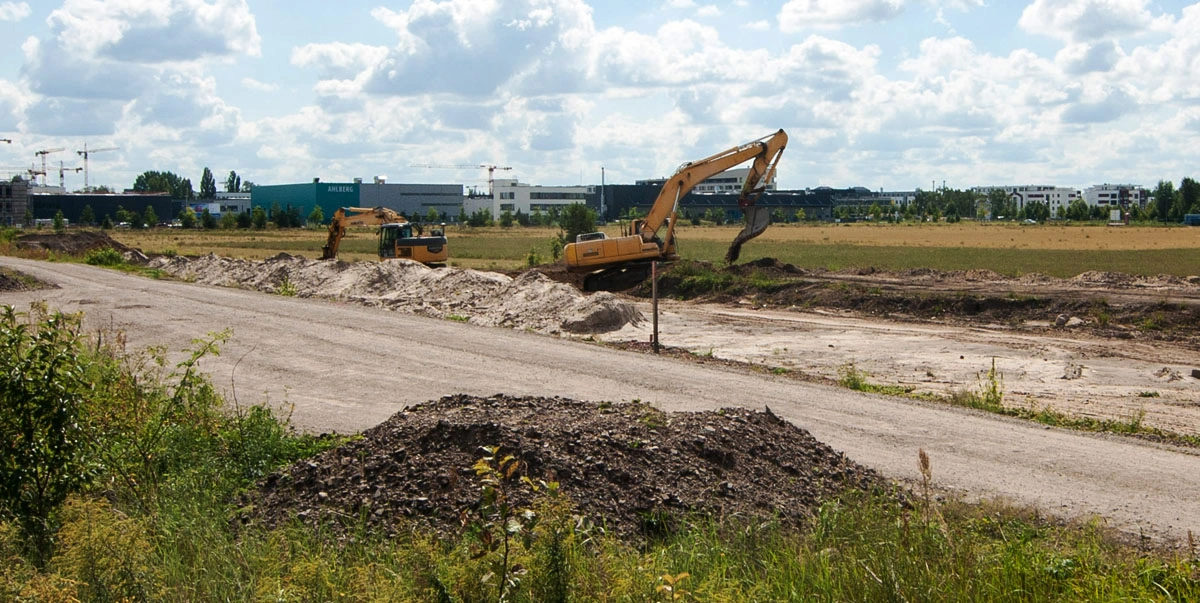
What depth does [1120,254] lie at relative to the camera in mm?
57375

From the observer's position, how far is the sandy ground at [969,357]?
1575 cm

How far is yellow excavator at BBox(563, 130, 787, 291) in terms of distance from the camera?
112ft

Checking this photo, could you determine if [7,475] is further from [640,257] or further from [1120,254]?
[1120,254]

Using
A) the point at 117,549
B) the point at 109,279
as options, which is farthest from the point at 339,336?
the point at 109,279

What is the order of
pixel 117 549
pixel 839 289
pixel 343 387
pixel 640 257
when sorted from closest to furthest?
1. pixel 117 549
2. pixel 343 387
3. pixel 839 289
4. pixel 640 257

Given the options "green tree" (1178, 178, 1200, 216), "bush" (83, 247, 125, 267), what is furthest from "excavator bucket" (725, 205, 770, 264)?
"green tree" (1178, 178, 1200, 216)

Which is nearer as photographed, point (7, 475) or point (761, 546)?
point (761, 546)

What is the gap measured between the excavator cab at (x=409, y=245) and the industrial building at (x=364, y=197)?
122 metres

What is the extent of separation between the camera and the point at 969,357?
66.1 ft

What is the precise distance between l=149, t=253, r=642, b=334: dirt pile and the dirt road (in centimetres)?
204

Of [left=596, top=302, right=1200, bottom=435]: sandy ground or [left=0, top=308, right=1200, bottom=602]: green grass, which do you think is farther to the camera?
[left=596, top=302, right=1200, bottom=435]: sandy ground

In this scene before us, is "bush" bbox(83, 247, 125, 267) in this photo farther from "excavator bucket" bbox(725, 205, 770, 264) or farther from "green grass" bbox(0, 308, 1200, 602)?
"green grass" bbox(0, 308, 1200, 602)

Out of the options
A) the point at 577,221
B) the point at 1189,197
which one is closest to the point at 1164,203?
the point at 1189,197

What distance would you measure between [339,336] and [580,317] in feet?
18.6
